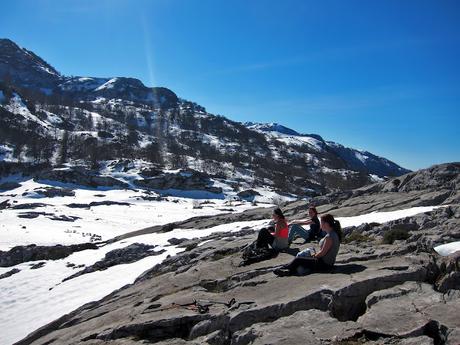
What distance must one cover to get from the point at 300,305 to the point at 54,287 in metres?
18.8

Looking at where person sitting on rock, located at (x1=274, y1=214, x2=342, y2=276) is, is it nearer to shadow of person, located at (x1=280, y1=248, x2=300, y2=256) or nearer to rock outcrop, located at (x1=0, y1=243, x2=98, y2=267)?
shadow of person, located at (x1=280, y1=248, x2=300, y2=256)

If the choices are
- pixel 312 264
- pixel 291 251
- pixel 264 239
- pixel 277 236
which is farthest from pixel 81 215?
pixel 312 264

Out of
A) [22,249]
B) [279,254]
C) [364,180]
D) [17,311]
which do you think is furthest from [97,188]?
Answer: [364,180]

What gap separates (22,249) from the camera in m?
33.9

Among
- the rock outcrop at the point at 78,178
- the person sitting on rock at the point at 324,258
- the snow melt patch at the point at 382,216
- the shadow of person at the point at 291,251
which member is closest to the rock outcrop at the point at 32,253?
the snow melt patch at the point at 382,216

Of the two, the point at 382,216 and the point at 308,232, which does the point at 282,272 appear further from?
the point at 382,216

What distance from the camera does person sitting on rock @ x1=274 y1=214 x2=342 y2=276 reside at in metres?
11.7

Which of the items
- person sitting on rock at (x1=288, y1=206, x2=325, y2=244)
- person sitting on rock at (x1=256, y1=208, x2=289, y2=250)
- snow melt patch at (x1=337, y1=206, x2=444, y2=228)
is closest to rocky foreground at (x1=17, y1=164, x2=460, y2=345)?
person sitting on rock at (x1=256, y1=208, x2=289, y2=250)

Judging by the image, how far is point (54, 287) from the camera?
77.5ft

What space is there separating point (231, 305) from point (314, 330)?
2.69 m

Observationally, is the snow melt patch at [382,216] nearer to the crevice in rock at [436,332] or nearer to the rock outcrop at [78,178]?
the crevice in rock at [436,332]

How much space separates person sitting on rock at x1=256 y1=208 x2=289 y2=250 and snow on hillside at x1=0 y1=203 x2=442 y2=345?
9139mm

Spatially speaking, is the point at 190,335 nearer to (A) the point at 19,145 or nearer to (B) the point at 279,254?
(B) the point at 279,254

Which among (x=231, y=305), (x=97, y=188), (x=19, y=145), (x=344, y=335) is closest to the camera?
(x=344, y=335)
